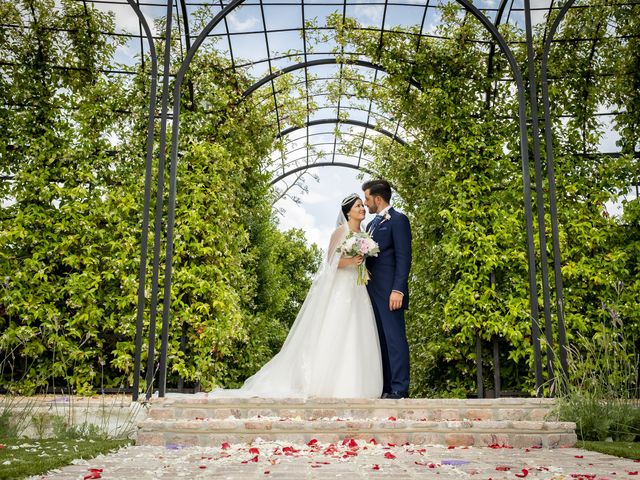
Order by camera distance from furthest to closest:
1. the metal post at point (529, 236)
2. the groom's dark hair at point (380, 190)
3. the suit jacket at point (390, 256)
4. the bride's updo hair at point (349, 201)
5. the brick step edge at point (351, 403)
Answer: the bride's updo hair at point (349, 201) < the groom's dark hair at point (380, 190) < the suit jacket at point (390, 256) < the metal post at point (529, 236) < the brick step edge at point (351, 403)

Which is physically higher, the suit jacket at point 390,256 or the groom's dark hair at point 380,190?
the groom's dark hair at point 380,190

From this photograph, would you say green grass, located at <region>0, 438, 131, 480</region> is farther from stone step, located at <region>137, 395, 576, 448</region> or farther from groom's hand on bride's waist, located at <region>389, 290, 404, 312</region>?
groom's hand on bride's waist, located at <region>389, 290, 404, 312</region>

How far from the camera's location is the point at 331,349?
6.21 meters

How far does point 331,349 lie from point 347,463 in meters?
2.67

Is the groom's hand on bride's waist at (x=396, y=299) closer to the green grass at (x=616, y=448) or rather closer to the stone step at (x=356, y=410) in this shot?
the stone step at (x=356, y=410)

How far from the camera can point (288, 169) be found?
17.3 meters

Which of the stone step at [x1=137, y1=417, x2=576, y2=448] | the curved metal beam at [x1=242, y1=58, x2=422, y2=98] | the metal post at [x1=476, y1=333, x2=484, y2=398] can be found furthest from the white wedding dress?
the curved metal beam at [x1=242, y1=58, x2=422, y2=98]

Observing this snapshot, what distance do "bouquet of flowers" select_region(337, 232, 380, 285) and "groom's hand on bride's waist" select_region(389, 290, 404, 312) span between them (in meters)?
0.45

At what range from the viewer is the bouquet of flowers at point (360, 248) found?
6156mm

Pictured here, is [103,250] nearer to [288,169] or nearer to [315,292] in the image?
[315,292]

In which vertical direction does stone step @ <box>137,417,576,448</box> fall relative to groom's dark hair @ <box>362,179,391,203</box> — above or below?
below

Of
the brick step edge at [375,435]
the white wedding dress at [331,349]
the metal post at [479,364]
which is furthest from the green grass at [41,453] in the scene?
the metal post at [479,364]

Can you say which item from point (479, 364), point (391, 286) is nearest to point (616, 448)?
point (391, 286)

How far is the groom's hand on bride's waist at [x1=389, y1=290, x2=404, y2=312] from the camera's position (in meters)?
5.95
